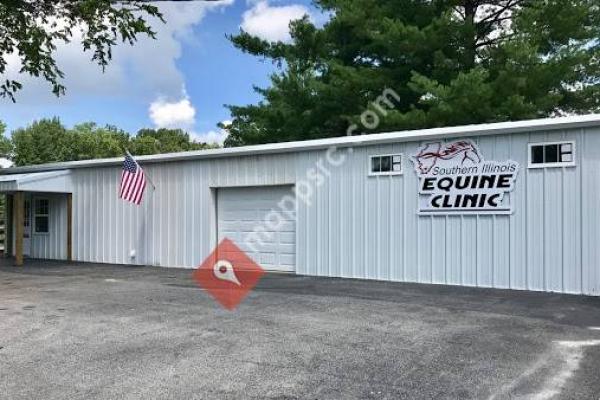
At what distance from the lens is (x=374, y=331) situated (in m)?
6.94

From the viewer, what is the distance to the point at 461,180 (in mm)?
11039

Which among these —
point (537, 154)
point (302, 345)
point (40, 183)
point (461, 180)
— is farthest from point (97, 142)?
point (302, 345)

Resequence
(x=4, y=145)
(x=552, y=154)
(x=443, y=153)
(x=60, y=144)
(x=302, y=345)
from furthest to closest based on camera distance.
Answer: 1. (x=4, y=145)
2. (x=60, y=144)
3. (x=443, y=153)
4. (x=552, y=154)
5. (x=302, y=345)

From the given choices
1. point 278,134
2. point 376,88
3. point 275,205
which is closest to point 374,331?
point 275,205

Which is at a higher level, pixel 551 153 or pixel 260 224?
pixel 551 153

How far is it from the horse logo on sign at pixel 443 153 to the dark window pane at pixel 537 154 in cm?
91

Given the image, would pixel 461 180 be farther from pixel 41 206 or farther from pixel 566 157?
pixel 41 206

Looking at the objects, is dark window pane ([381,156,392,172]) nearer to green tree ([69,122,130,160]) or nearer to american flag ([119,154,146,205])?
american flag ([119,154,146,205])

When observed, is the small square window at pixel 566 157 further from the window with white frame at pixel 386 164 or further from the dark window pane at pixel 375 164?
the dark window pane at pixel 375 164

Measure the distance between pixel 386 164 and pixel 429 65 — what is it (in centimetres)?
918

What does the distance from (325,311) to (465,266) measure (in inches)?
147

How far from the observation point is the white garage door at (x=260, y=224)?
44.3 feet

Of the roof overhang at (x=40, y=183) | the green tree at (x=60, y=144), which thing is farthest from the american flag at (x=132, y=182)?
the green tree at (x=60, y=144)

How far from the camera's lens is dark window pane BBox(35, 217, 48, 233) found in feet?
60.0
